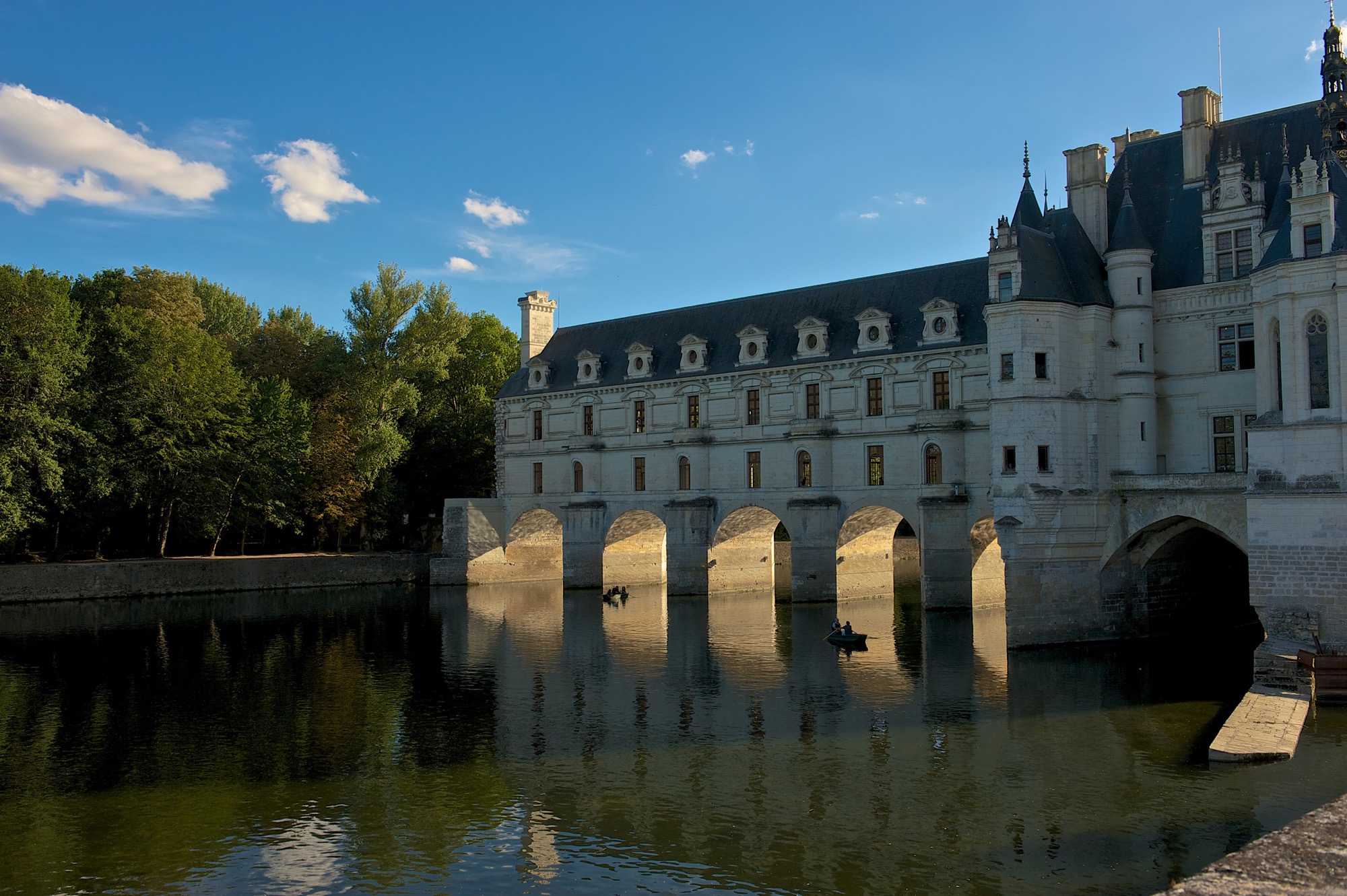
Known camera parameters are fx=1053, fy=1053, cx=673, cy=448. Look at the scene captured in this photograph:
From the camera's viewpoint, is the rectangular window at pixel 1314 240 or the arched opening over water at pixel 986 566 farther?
the arched opening over water at pixel 986 566

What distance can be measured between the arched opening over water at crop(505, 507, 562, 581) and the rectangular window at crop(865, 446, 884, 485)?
19.0m

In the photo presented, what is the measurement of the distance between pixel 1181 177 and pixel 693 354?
2200cm

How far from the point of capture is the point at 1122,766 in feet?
58.8

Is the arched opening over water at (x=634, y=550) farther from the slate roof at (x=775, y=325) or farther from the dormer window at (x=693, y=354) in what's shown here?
the dormer window at (x=693, y=354)

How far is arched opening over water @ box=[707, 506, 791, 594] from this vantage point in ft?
149

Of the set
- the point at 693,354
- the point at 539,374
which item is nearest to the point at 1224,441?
the point at 693,354

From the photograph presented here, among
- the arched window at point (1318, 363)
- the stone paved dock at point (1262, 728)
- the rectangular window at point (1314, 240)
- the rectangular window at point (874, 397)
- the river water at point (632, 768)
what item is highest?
the rectangular window at point (1314, 240)

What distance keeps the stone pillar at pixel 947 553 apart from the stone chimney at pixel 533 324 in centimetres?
2710

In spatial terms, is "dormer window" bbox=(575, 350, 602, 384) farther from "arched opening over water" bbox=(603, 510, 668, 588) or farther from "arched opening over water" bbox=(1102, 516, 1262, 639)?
"arched opening over water" bbox=(1102, 516, 1262, 639)

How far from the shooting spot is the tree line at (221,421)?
1718 inches

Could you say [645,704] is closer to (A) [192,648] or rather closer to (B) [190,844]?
(B) [190,844]

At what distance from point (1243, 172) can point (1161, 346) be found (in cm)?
514

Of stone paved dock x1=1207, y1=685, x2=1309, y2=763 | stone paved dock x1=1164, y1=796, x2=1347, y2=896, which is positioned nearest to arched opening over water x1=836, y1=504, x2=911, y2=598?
stone paved dock x1=1207, y1=685, x2=1309, y2=763

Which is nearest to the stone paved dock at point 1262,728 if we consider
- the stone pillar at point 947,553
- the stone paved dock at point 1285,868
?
the stone paved dock at point 1285,868
